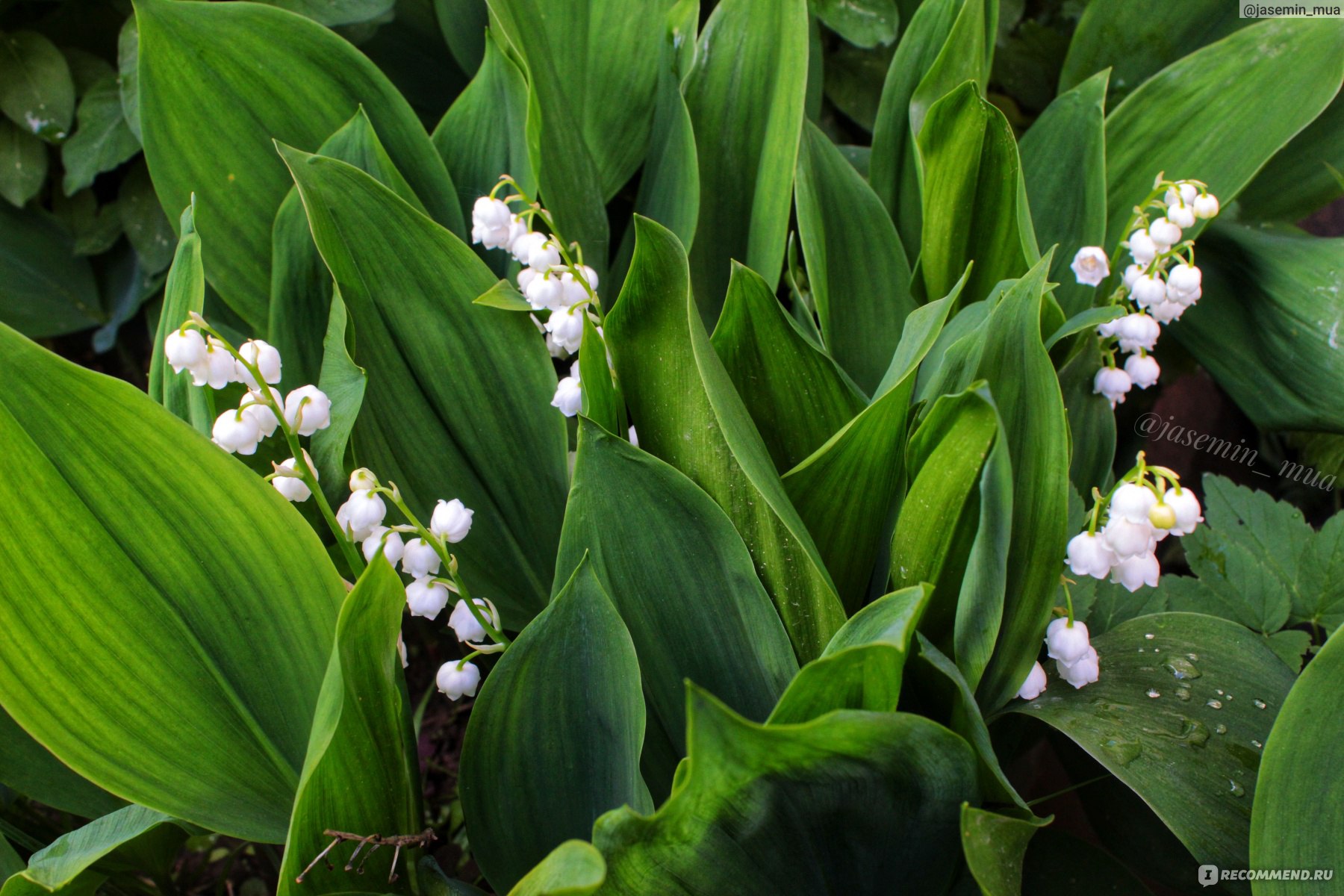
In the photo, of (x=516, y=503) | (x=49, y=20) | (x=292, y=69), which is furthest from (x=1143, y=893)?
(x=49, y=20)

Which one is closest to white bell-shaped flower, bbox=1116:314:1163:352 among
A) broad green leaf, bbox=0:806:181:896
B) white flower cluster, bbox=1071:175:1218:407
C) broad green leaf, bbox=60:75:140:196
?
white flower cluster, bbox=1071:175:1218:407

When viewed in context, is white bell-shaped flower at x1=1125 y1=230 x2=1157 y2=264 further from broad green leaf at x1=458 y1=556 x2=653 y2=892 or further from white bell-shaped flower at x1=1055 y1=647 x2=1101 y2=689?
broad green leaf at x1=458 y1=556 x2=653 y2=892

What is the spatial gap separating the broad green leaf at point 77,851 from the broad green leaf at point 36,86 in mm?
950

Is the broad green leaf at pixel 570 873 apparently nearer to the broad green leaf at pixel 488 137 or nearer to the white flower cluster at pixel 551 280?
the white flower cluster at pixel 551 280

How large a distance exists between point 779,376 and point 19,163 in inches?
44.4

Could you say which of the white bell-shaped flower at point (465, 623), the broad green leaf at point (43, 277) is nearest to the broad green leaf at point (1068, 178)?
the white bell-shaped flower at point (465, 623)

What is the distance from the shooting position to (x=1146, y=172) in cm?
103

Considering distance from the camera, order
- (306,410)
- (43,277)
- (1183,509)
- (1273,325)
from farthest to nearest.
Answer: (43,277) → (1273,325) → (306,410) → (1183,509)

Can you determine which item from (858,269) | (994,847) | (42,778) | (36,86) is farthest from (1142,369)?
(36,86)

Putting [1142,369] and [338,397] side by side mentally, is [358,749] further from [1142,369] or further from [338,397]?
[1142,369]

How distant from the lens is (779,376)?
727 mm

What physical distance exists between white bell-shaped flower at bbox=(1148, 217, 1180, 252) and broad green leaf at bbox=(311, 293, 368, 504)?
679 mm

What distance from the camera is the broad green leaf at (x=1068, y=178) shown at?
0.94m

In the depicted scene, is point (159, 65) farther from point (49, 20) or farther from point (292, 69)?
point (49, 20)
